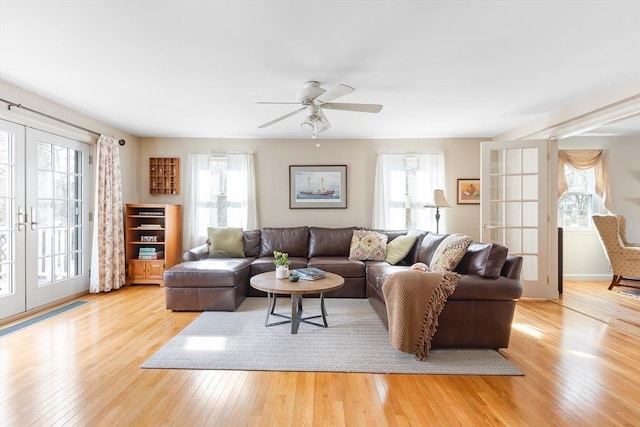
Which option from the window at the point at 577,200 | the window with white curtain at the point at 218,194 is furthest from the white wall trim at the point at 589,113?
the window with white curtain at the point at 218,194

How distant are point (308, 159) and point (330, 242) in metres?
1.52

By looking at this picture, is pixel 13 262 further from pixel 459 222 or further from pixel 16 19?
pixel 459 222

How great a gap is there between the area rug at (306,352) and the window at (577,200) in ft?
14.1

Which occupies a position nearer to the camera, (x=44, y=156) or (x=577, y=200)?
(x=44, y=156)

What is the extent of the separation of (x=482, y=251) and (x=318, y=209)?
305 centimetres

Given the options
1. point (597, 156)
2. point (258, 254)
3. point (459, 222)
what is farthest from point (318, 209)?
point (597, 156)

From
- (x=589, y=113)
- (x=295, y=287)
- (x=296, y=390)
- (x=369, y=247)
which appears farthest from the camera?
(x=369, y=247)

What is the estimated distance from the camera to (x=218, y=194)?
5328 mm

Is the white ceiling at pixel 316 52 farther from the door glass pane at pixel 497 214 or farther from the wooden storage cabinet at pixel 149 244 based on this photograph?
the wooden storage cabinet at pixel 149 244

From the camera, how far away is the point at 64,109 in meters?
3.89

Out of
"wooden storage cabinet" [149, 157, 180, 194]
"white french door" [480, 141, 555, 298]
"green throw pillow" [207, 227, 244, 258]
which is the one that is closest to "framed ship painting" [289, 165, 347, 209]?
"green throw pillow" [207, 227, 244, 258]

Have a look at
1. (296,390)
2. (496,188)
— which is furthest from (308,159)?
(296,390)

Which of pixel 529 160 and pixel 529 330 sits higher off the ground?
pixel 529 160

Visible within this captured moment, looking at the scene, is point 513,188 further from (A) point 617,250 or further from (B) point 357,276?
(B) point 357,276
